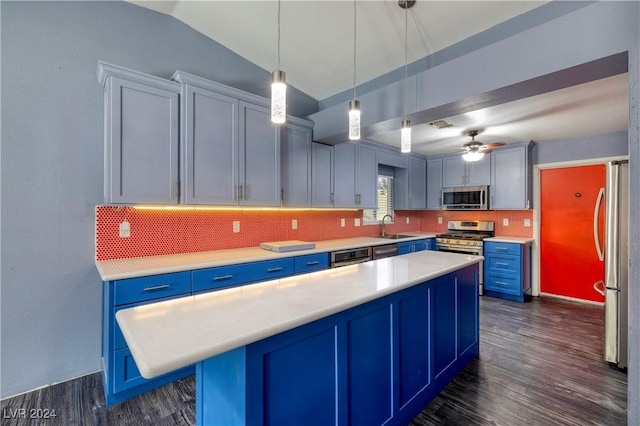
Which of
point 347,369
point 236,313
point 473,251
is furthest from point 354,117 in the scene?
point 473,251

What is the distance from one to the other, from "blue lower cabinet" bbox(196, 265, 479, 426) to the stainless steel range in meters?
2.82

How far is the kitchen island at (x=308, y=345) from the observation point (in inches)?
39.6

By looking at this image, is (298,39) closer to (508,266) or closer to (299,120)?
(299,120)

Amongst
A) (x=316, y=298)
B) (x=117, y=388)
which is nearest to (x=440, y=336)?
(x=316, y=298)

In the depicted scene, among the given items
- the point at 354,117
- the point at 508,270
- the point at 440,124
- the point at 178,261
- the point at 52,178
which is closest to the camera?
the point at 354,117

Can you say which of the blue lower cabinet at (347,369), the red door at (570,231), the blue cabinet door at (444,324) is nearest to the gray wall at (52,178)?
the blue lower cabinet at (347,369)

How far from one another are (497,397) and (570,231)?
3.66 meters

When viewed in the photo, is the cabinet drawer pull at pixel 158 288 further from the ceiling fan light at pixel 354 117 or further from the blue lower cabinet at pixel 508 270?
the blue lower cabinet at pixel 508 270

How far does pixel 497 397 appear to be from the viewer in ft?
6.81

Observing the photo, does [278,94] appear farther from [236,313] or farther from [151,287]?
[151,287]

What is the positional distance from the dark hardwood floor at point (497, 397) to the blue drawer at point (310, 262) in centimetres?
134

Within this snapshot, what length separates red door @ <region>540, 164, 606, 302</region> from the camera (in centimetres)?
423

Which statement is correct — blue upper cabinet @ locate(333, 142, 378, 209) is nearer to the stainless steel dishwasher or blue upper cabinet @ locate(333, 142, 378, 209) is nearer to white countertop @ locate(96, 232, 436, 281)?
the stainless steel dishwasher

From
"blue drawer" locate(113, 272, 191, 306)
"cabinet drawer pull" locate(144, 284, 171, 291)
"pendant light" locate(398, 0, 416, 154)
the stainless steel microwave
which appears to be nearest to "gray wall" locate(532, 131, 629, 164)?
the stainless steel microwave
